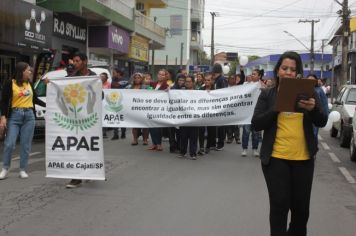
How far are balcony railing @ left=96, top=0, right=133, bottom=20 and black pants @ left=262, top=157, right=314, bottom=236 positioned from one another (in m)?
20.5

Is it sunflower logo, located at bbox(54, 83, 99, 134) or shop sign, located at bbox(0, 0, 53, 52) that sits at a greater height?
shop sign, located at bbox(0, 0, 53, 52)

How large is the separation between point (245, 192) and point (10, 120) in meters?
3.87

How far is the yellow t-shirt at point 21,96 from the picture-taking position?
846cm

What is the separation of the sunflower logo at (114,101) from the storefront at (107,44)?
10.1 meters

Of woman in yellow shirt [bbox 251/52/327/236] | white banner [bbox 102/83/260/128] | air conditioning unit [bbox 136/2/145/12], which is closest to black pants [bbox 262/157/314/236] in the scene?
woman in yellow shirt [bbox 251/52/327/236]

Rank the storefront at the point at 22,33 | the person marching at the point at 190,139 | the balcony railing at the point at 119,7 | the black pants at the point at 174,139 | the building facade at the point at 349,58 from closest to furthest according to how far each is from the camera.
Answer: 1. the person marching at the point at 190,139
2. the black pants at the point at 174,139
3. the storefront at the point at 22,33
4. the balcony railing at the point at 119,7
5. the building facade at the point at 349,58

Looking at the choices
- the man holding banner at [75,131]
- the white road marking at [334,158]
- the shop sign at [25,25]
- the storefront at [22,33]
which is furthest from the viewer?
the storefront at [22,33]

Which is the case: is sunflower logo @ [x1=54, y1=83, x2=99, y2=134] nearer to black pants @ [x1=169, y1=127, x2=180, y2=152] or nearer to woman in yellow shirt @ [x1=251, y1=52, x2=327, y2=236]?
woman in yellow shirt @ [x1=251, y1=52, x2=327, y2=236]

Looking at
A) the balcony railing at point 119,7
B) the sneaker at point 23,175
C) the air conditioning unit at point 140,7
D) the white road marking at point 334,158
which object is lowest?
the white road marking at point 334,158

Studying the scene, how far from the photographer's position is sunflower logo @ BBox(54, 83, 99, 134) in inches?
313

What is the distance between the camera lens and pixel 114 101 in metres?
12.6

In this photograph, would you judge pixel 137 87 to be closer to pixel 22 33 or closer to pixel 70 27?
pixel 22 33

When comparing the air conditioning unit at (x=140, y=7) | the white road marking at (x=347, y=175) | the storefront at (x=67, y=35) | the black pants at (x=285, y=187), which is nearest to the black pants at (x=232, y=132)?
the white road marking at (x=347, y=175)

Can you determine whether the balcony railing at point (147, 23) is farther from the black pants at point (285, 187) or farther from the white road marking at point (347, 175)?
the black pants at point (285, 187)
